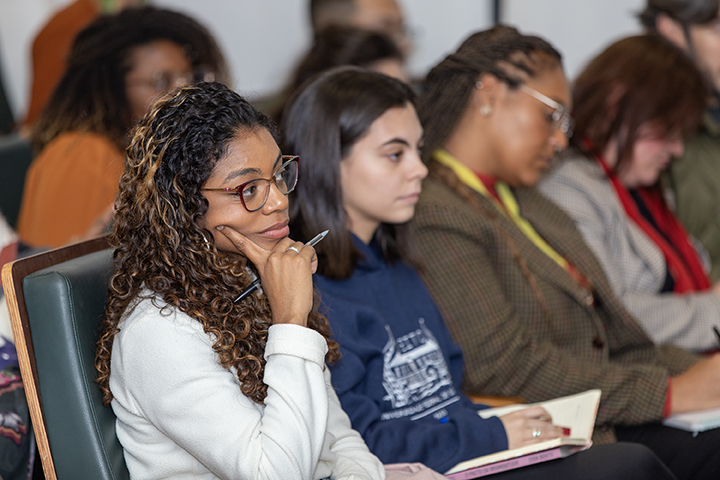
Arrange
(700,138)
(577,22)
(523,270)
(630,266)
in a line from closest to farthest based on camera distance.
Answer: (523,270) → (630,266) → (700,138) → (577,22)

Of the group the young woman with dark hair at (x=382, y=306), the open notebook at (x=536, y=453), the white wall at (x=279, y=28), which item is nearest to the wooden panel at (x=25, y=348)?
the young woman with dark hair at (x=382, y=306)

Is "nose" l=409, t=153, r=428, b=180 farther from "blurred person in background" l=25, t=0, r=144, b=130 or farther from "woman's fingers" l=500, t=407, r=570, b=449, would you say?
"blurred person in background" l=25, t=0, r=144, b=130

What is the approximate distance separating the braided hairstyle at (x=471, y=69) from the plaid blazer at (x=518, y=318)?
0.18 m

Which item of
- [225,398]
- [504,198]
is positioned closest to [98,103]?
[504,198]

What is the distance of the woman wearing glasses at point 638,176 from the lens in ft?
6.64

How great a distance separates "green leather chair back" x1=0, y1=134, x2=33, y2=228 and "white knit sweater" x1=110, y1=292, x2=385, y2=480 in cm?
187

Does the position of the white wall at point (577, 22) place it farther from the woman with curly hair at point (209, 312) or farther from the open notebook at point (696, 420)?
the woman with curly hair at point (209, 312)

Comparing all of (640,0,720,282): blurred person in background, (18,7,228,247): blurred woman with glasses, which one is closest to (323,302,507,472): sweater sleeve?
(18,7,228,247): blurred woman with glasses

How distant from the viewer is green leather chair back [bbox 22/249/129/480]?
3.47 ft

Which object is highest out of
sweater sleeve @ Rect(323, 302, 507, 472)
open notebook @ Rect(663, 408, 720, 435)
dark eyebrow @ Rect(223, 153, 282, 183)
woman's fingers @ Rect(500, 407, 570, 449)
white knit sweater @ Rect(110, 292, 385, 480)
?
dark eyebrow @ Rect(223, 153, 282, 183)

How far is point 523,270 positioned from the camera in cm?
172

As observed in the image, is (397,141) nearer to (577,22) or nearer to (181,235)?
(181,235)

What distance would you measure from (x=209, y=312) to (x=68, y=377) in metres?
0.24

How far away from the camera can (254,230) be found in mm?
1081
